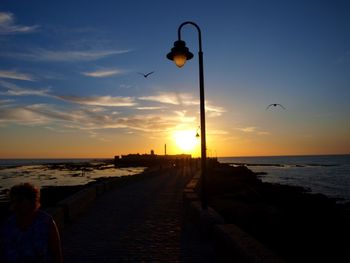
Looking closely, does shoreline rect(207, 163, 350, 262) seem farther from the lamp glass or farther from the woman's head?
the woman's head

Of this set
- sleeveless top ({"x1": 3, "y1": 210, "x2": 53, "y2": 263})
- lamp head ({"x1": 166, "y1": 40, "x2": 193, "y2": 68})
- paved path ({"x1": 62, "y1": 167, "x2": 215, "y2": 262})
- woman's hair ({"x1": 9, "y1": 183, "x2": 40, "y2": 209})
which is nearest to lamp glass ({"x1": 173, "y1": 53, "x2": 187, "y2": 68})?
lamp head ({"x1": 166, "y1": 40, "x2": 193, "y2": 68})

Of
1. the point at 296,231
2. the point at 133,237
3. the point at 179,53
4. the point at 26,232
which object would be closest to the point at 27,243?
the point at 26,232

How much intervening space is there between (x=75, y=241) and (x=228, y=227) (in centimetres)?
342

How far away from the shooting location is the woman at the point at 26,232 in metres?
3.48

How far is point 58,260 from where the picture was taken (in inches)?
142

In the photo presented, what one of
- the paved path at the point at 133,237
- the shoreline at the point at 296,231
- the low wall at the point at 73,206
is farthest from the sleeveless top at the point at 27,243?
the shoreline at the point at 296,231

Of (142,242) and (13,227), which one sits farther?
(142,242)

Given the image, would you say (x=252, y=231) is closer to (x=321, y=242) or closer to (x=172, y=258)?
(x=321, y=242)

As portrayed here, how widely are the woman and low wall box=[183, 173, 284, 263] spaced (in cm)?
297

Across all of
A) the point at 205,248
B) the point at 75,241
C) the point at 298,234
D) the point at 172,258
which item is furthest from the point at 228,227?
the point at 298,234

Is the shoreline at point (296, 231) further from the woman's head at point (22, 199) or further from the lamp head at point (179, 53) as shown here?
the woman's head at point (22, 199)

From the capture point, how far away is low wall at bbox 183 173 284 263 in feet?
17.9

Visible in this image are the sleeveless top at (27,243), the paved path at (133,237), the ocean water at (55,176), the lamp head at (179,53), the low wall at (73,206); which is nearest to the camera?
the sleeveless top at (27,243)

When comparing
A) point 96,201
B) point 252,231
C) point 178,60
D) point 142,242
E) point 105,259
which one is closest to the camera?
point 105,259
